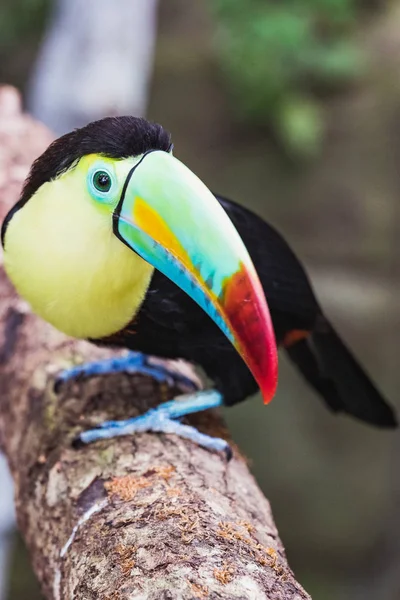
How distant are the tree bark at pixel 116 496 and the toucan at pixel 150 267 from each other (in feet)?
0.25

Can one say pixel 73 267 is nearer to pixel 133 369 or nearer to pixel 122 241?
pixel 122 241

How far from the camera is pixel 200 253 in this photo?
3.98 ft

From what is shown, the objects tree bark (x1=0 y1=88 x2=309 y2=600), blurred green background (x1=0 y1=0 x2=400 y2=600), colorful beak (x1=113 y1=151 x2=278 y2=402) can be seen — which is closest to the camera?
tree bark (x1=0 y1=88 x2=309 y2=600)

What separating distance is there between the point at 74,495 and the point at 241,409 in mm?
2737

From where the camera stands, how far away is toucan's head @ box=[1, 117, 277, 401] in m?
1.20

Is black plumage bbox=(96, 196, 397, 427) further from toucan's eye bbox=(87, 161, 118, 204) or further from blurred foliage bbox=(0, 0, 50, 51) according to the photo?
blurred foliage bbox=(0, 0, 50, 51)

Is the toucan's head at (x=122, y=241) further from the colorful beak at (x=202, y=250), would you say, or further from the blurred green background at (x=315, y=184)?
the blurred green background at (x=315, y=184)

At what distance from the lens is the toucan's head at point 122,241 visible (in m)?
1.20

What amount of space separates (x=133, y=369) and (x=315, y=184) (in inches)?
116

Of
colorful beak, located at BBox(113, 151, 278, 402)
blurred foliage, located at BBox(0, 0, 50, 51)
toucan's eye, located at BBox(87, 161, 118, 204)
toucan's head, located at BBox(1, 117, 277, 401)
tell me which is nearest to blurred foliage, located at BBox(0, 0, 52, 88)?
blurred foliage, located at BBox(0, 0, 50, 51)

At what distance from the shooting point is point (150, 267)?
1.48 m

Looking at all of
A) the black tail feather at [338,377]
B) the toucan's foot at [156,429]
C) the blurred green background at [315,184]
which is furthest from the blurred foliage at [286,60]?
the toucan's foot at [156,429]

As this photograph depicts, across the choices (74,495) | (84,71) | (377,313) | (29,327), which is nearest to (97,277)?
(74,495)

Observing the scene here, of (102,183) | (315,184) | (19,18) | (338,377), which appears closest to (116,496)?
(102,183)
